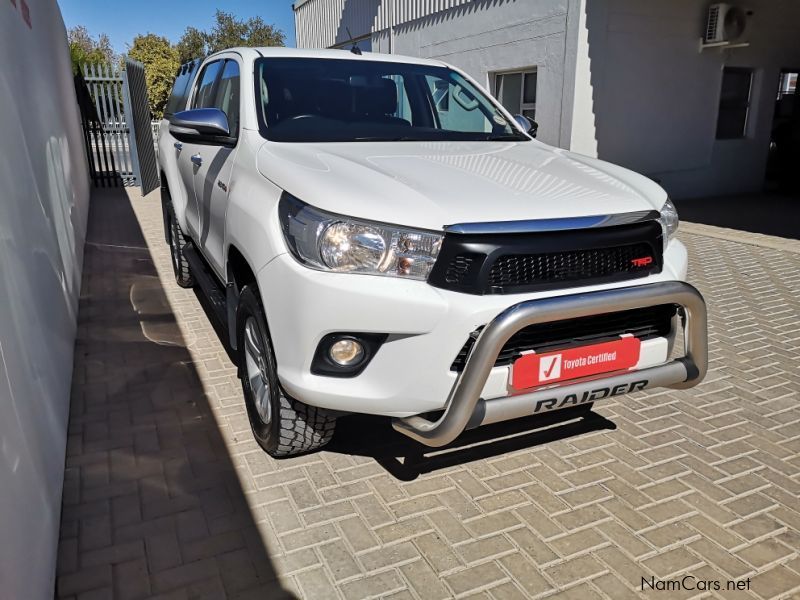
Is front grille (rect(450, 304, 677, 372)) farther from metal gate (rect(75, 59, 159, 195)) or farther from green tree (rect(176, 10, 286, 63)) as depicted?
green tree (rect(176, 10, 286, 63))

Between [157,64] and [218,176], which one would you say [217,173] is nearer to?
[218,176]

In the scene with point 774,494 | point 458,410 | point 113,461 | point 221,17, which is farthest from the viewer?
point 221,17

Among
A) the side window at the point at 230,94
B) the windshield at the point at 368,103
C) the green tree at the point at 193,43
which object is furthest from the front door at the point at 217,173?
the green tree at the point at 193,43

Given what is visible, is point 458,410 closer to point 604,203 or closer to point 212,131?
point 604,203

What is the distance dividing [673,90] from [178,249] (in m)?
8.83

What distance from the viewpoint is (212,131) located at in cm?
322

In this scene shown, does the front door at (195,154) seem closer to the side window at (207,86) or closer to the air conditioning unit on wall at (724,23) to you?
the side window at (207,86)

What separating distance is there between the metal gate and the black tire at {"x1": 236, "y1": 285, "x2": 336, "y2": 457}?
34.1ft

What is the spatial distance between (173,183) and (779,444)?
473cm

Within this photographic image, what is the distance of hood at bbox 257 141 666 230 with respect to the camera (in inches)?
93.5

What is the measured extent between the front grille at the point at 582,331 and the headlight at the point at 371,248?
0.35 m

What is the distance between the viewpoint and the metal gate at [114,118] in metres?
→ 12.0

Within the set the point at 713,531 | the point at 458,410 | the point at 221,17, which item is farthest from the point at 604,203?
the point at 221,17

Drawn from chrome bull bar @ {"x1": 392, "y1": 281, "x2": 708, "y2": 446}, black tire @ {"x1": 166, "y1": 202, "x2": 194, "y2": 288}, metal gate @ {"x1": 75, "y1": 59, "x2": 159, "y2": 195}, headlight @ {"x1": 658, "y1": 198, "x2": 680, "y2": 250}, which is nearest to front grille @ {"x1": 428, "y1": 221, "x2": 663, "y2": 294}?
chrome bull bar @ {"x1": 392, "y1": 281, "x2": 708, "y2": 446}
